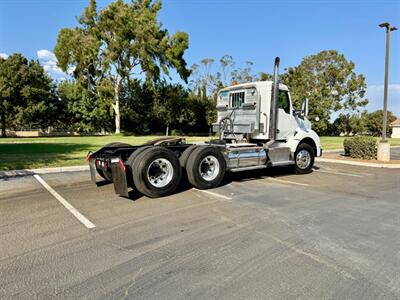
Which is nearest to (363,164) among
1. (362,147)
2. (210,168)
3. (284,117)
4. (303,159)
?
(362,147)

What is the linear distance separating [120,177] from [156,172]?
2.96ft

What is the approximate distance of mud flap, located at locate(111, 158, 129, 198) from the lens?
19.0 feet

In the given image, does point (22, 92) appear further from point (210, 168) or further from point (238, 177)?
point (210, 168)

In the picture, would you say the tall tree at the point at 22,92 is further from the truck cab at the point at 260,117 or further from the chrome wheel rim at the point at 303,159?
the chrome wheel rim at the point at 303,159

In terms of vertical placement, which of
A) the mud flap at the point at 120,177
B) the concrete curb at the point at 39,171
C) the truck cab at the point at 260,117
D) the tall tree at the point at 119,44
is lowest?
the concrete curb at the point at 39,171

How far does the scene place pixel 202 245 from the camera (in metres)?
3.91

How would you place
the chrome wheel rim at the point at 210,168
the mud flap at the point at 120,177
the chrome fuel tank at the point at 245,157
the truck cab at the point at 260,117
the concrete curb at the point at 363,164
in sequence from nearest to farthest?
the mud flap at the point at 120,177 < the chrome wheel rim at the point at 210,168 < the chrome fuel tank at the point at 245,157 < the truck cab at the point at 260,117 < the concrete curb at the point at 363,164

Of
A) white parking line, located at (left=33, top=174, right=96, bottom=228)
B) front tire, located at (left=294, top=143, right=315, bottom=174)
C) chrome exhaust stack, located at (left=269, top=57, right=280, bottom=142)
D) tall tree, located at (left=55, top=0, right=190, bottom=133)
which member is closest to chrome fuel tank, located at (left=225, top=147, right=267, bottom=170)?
chrome exhaust stack, located at (left=269, top=57, right=280, bottom=142)

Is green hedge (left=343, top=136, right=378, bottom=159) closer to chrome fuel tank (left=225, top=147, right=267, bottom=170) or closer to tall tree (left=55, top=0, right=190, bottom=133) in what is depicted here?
→ chrome fuel tank (left=225, top=147, right=267, bottom=170)

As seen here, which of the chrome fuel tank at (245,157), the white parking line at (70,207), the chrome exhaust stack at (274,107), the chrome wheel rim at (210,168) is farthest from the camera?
the chrome exhaust stack at (274,107)

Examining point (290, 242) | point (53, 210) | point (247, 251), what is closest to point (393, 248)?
point (290, 242)

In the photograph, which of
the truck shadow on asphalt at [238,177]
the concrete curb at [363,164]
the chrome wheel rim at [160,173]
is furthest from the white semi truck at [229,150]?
the concrete curb at [363,164]

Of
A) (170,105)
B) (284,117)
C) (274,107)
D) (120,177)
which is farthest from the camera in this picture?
(170,105)

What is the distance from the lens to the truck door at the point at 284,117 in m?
8.95
